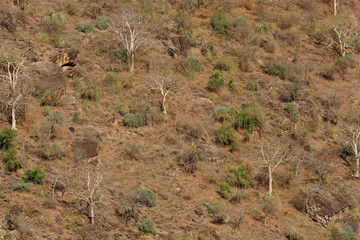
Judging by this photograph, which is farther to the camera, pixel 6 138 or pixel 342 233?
pixel 342 233

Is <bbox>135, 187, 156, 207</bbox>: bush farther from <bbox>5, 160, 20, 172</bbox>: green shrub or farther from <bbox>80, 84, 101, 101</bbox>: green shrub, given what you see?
<bbox>80, 84, 101, 101</bbox>: green shrub

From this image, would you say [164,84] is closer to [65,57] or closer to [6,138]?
[65,57]

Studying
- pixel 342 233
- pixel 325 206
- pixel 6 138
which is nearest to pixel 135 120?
pixel 6 138

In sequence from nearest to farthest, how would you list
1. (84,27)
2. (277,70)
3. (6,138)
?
1. (6,138)
2. (84,27)
3. (277,70)

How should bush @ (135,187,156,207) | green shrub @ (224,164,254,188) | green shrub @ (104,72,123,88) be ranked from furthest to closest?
green shrub @ (104,72,123,88) < green shrub @ (224,164,254,188) < bush @ (135,187,156,207)

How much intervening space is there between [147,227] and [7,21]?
17431 millimetres

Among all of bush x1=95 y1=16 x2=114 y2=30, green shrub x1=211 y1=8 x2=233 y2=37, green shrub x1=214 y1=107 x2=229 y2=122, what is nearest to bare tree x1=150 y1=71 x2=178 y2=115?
green shrub x1=214 y1=107 x2=229 y2=122

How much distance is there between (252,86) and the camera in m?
29.7

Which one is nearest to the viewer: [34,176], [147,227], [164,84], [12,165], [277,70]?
[147,227]

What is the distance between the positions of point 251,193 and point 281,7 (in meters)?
24.0

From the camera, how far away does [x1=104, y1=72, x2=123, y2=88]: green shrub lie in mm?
26875

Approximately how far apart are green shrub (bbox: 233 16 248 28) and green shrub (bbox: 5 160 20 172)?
2242 cm

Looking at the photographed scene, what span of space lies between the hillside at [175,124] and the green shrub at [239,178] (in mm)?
64

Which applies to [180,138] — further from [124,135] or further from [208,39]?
[208,39]
